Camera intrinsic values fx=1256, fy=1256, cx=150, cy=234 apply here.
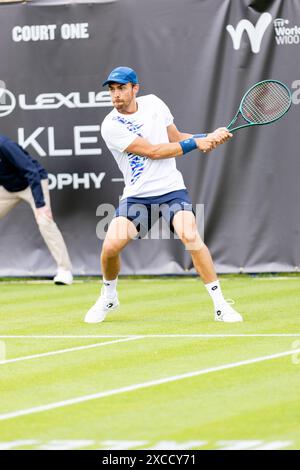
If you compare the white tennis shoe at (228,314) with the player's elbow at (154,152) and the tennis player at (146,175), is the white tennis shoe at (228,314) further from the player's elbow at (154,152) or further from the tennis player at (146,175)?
the player's elbow at (154,152)

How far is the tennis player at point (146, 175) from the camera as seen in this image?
29.9ft

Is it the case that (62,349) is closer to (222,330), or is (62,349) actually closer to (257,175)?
(222,330)

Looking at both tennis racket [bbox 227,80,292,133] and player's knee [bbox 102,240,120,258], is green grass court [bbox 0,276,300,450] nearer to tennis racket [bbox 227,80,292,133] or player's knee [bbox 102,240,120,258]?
player's knee [bbox 102,240,120,258]

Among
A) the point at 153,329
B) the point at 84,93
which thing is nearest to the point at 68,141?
the point at 84,93

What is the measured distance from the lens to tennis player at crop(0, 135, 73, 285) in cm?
1266

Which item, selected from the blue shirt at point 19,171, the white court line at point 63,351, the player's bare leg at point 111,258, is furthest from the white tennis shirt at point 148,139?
the blue shirt at point 19,171

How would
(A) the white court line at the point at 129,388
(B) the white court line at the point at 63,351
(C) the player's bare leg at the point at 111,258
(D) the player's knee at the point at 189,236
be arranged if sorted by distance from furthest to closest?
(C) the player's bare leg at the point at 111,258, (D) the player's knee at the point at 189,236, (B) the white court line at the point at 63,351, (A) the white court line at the point at 129,388

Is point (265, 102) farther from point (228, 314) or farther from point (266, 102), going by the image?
point (228, 314)

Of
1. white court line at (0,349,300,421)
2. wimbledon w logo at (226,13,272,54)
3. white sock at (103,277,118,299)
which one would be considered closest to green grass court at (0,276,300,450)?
white court line at (0,349,300,421)

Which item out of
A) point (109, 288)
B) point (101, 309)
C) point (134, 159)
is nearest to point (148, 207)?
point (134, 159)

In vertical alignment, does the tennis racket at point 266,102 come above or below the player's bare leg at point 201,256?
above

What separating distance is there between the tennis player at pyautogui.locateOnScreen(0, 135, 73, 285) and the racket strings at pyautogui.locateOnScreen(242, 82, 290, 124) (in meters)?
3.25

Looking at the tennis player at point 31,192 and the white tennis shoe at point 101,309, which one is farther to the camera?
the tennis player at point 31,192

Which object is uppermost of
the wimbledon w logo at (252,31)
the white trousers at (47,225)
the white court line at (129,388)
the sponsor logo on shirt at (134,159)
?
the wimbledon w logo at (252,31)
